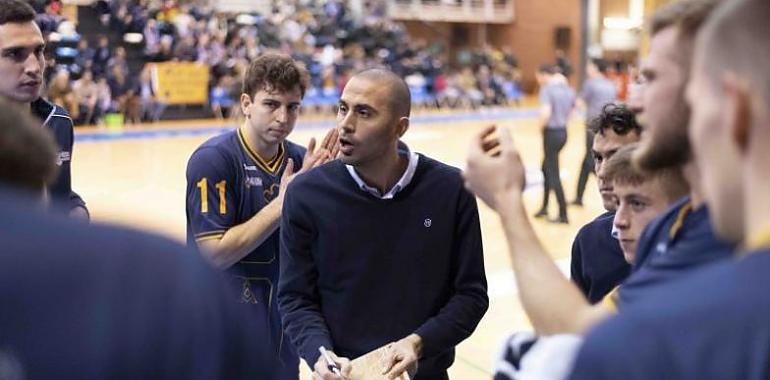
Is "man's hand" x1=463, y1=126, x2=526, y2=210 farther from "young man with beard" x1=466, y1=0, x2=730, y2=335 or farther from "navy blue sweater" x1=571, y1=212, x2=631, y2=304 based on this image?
"navy blue sweater" x1=571, y1=212, x2=631, y2=304

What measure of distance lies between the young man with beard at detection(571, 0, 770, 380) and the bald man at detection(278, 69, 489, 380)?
1.86 meters

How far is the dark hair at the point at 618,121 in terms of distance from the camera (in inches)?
126

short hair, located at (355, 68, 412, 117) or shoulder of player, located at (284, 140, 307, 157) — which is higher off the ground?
short hair, located at (355, 68, 412, 117)

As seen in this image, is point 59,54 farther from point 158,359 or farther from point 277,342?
point 158,359

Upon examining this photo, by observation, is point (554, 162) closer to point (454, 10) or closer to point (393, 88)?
point (393, 88)

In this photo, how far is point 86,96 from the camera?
1986 cm

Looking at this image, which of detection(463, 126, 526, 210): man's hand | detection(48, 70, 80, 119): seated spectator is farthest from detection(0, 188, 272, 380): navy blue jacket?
detection(48, 70, 80, 119): seated spectator

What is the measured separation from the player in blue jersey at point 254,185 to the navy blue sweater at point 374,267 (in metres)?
0.40

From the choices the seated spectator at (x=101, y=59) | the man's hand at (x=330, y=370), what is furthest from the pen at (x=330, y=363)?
the seated spectator at (x=101, y=59)

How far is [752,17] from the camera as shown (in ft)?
3.52

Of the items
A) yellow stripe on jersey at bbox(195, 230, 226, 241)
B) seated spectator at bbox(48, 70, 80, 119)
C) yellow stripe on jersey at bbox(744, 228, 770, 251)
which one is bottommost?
seated spectator at bbox(48, 70, 80, 119)

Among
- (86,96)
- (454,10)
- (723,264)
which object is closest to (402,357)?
(723,264)

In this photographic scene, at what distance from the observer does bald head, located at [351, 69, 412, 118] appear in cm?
313

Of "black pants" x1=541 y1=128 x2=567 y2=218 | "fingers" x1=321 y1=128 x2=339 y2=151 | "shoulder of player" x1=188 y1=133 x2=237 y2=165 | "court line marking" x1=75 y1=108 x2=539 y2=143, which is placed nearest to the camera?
"fingers" x1=321 y1=128 x2=339 y2=151
